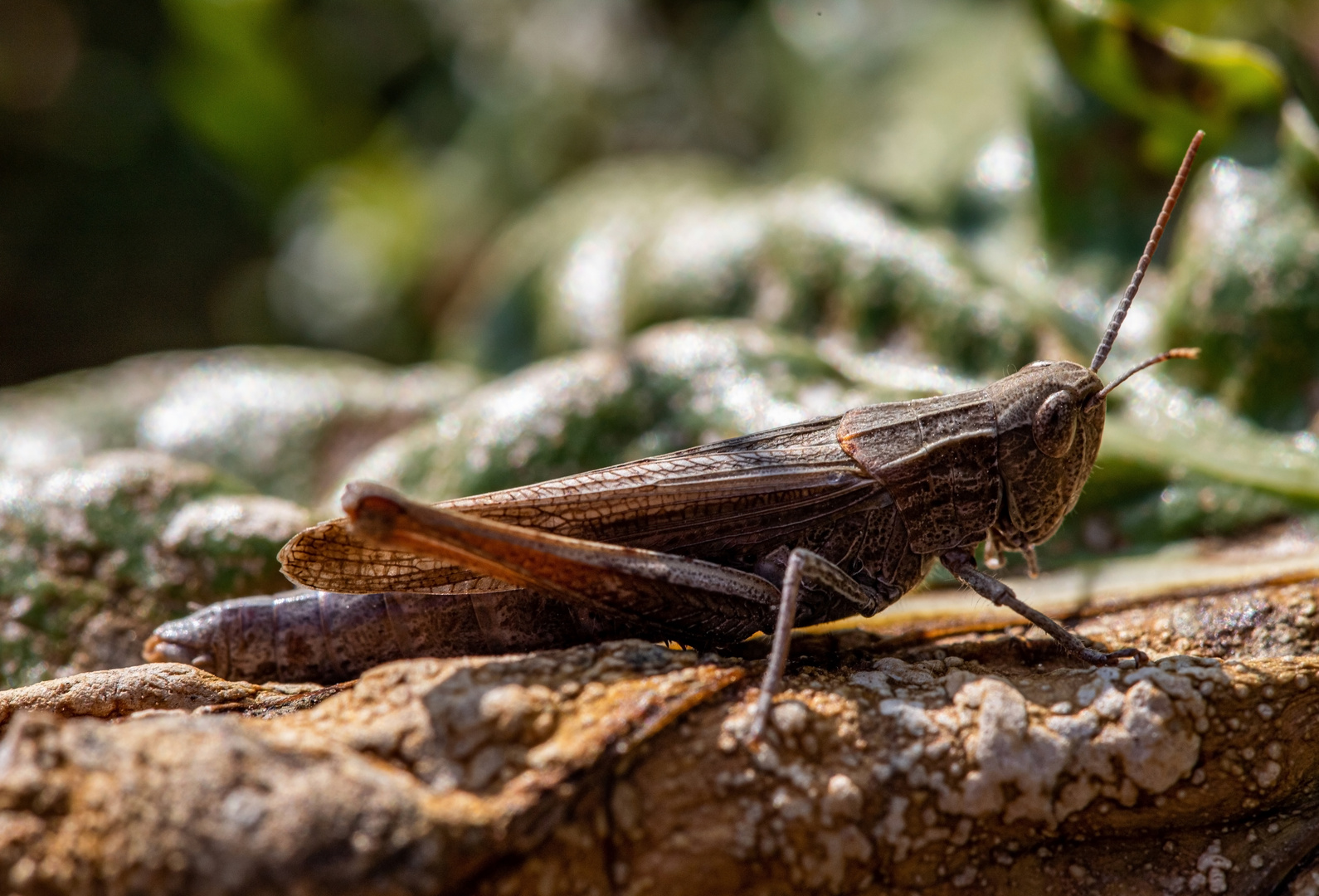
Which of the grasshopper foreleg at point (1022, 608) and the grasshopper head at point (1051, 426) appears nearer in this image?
the grasshopper foreleg at point (1022, 608)

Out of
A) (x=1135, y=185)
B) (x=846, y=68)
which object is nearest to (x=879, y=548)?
(x=1135, y=185)

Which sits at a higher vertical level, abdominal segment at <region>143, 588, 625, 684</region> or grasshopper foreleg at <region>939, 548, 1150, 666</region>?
abdominal segment at <region>143, 588, 625, 684</region>

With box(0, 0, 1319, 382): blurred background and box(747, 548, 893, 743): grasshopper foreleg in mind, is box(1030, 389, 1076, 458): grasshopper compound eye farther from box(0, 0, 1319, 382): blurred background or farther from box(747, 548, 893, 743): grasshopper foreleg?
box(0, 0, 1319, 382): blurred background

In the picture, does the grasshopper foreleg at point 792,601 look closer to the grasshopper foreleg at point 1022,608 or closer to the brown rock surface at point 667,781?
the brown rock surface at point 667,781

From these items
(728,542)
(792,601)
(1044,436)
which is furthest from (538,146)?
(792,601)

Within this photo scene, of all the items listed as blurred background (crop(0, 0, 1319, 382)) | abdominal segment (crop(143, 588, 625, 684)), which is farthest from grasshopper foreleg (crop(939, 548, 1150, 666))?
blurred background (crop(0, 0, 1319, 382))

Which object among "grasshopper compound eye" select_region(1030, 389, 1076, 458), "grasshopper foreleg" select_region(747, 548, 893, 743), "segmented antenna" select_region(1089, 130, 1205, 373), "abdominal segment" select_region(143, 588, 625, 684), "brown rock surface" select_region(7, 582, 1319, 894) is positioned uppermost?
"segmented antenna" select_region(1089, 130, 1205, 373)

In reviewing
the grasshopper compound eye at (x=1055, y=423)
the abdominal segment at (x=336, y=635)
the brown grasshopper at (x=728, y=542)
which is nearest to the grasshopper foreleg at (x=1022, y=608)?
the brown grasshopper at (x=728, y=542)

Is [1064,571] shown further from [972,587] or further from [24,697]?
[24,697]
